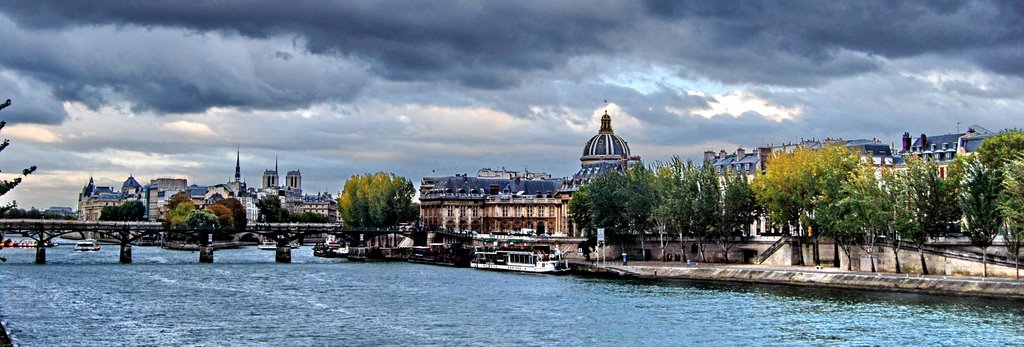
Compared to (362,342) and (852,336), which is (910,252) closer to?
(852,336)

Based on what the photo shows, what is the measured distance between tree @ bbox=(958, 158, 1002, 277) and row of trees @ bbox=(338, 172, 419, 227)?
108721mm

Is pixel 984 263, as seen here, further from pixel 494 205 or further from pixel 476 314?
pixel 494 205

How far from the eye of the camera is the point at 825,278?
83312 mm

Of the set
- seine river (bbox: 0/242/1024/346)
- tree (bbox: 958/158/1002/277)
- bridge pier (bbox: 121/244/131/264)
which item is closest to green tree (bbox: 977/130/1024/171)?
tree (bbox: 958/158/1002/277)

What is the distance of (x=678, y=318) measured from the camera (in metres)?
64.3

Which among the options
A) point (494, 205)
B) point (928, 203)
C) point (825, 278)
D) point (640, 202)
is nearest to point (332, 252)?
point (494, 205)

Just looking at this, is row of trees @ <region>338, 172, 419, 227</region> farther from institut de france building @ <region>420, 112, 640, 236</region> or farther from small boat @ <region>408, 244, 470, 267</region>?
small boat @ <region>408, 244, 470, 267</region>

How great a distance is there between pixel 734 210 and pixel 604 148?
8976 centimetres

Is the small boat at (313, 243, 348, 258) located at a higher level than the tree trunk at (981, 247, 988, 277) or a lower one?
higher

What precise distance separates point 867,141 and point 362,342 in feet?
251

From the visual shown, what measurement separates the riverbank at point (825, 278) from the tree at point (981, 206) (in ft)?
9.66

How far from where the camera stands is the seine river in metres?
56.3

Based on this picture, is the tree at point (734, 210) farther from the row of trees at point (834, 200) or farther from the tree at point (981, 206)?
the tree at point (981, 206)

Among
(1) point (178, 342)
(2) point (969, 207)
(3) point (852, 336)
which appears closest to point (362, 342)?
(1) point (178, 342)
